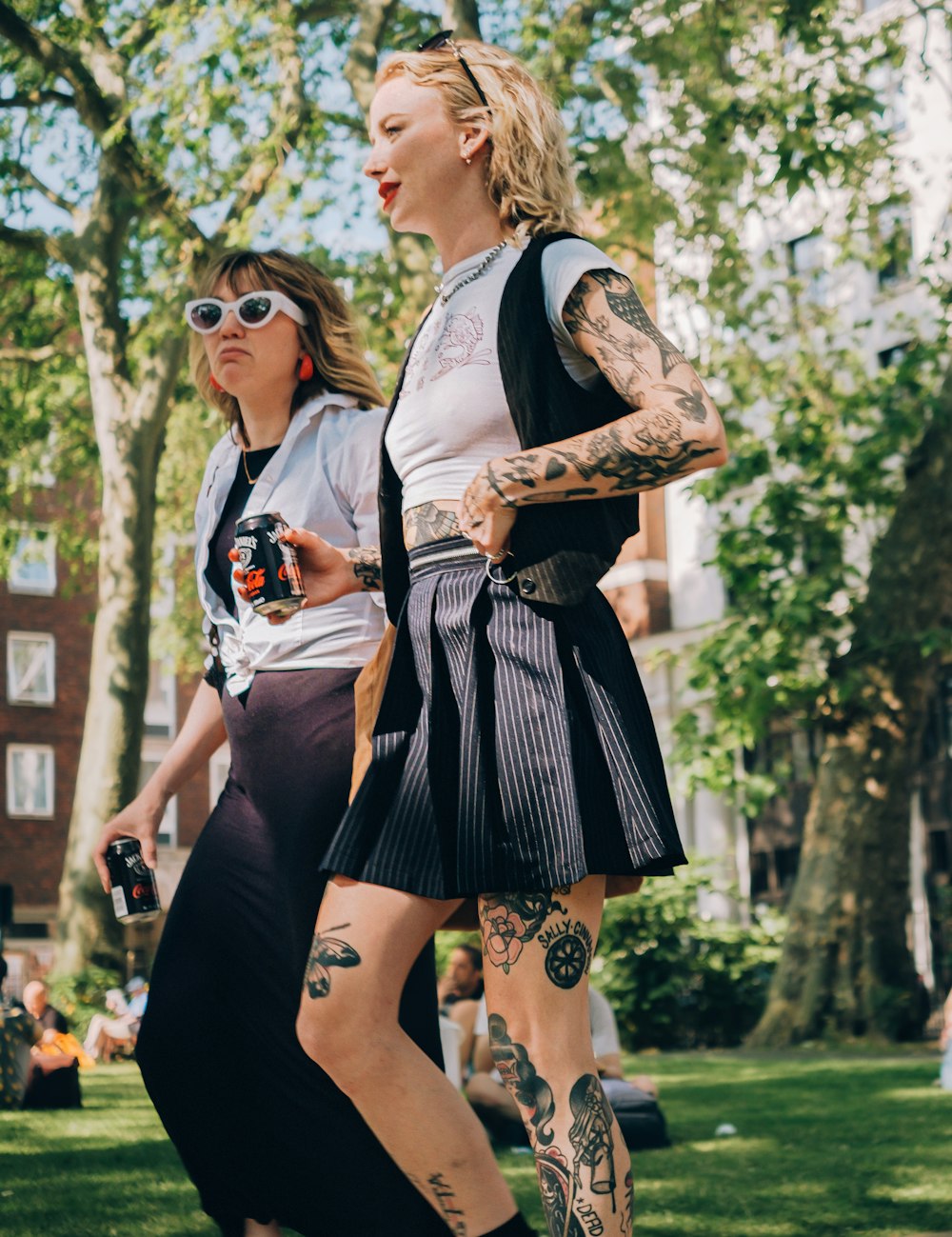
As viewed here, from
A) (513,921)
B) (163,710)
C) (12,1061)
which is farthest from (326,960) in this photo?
(163,710)

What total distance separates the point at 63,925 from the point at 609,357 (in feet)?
61.3

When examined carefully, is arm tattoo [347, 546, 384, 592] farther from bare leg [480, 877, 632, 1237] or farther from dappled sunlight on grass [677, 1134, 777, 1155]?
dappled sunlight on grass [677, 1134, 777, 1155]

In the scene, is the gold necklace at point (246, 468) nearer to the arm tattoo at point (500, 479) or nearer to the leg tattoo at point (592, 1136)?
the arm tattoo at point (500, 479)

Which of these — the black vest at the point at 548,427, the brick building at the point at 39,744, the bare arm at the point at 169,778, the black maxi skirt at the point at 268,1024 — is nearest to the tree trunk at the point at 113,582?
the bare arm at the point at 169,778

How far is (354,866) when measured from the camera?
276cm

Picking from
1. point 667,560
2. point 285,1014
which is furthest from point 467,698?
point 667,560

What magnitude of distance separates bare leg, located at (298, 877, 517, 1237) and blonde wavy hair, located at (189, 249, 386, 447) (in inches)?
62.6

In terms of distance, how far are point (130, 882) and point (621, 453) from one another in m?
1.72

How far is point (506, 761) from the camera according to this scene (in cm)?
277

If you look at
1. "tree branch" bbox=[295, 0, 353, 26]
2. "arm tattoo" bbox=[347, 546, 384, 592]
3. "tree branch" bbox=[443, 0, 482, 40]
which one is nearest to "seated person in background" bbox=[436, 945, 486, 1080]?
"arm tattoo" bbox=[347, 546, 384, 592]

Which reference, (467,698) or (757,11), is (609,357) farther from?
(757,11)

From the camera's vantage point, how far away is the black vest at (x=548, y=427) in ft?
9.23

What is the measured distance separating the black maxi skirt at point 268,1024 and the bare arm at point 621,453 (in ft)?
3.48

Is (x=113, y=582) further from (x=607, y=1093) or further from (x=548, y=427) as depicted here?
(x=548, y=427)
